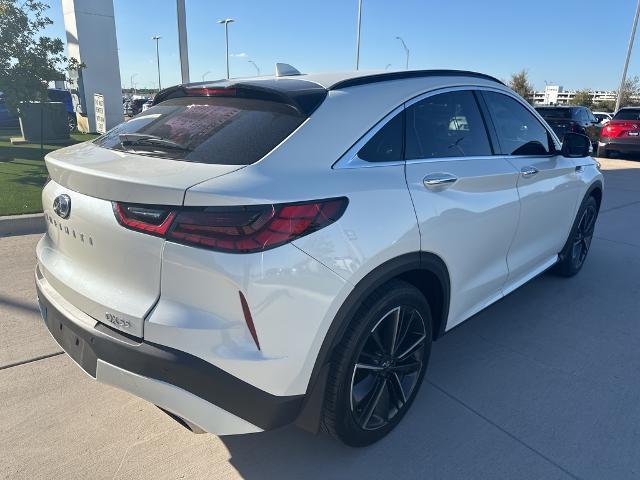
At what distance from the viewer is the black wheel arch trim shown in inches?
77.3

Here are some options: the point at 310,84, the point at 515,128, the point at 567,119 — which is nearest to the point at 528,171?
the point at 515,128

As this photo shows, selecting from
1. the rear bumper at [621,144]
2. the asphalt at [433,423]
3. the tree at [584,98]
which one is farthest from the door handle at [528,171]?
the tree at [584,98]

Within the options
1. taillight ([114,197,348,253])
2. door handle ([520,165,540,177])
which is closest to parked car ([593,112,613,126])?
door handle ([520,165,540,177])

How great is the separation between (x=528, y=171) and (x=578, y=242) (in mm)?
1851

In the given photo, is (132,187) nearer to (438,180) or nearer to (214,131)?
(214,131)

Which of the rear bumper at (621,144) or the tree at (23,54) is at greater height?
the tree at (23,54)

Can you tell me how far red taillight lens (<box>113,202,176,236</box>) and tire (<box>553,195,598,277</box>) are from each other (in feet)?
12.0

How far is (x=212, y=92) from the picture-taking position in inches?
96.7

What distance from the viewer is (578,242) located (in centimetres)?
473

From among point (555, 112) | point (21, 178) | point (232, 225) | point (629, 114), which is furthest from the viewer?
point (555, 112)

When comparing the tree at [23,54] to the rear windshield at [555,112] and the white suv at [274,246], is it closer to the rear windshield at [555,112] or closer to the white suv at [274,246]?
the white suv at [274,246]

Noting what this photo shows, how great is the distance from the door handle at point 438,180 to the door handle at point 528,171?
93 centimetres

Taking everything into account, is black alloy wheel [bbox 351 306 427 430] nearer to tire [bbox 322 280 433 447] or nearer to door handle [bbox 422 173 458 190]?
tire [bbox 322 280 433 447]

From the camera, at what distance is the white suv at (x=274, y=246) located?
1.75 m
